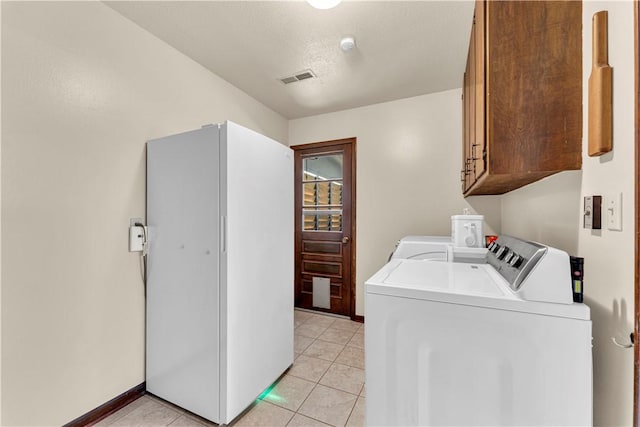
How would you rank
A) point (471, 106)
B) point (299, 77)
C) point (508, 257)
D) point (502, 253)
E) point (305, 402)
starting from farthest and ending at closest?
point (299, 77) → point (305, 402) → point (471, 106) → point (502, 253) → point (508, 257)

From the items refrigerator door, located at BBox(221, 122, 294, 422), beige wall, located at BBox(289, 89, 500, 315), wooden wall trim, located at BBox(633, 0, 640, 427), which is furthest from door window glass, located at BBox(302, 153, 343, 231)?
wooden wall trim, located at BBox(633, 0, 640, 427)

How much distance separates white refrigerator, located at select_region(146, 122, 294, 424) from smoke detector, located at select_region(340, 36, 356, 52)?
92 cm

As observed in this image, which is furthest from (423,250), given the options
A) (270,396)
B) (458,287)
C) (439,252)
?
(270,396)

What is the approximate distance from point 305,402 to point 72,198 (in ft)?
6.20

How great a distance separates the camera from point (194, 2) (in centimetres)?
167

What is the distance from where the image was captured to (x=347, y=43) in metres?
2.01

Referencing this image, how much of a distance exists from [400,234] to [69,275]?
2750 mm

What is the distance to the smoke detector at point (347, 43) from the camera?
1.98 m

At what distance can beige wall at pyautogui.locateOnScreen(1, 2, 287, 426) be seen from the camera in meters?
1.35

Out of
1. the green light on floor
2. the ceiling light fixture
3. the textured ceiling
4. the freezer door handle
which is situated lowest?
the green light on floor

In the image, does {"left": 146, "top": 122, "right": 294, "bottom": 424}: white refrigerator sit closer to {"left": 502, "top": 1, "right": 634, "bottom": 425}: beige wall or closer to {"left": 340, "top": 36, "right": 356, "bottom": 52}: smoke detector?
{"left": 340, "top": 36, "right": 356, "bottom": 52}: smoke detector

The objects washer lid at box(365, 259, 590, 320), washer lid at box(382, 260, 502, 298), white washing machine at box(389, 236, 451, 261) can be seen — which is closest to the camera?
washer lid at box(365, 259, 590, 320)

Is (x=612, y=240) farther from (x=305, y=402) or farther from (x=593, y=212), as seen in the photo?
(x=305, y=402)

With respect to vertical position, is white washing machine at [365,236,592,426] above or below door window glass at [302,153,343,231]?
below
